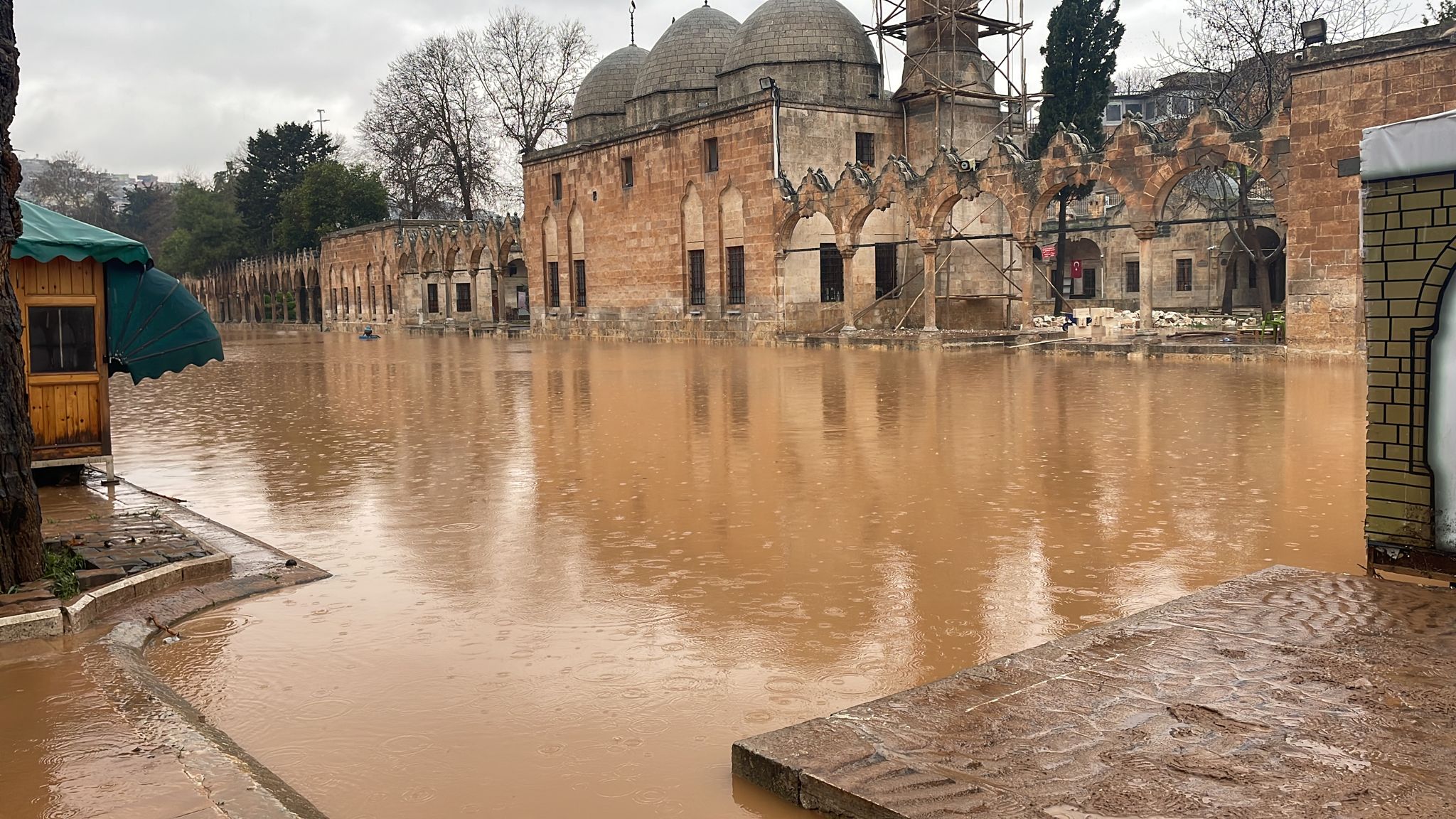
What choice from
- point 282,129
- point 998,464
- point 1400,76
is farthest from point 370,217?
point 998,464

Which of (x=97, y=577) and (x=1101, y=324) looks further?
(x=1101, y=324)

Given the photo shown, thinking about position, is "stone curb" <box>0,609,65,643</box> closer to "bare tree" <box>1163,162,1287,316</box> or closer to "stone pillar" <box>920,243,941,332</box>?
"stone pillar" <box>920,243,941,332</box>

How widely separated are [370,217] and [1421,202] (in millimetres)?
61162

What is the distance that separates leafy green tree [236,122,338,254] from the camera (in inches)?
2628

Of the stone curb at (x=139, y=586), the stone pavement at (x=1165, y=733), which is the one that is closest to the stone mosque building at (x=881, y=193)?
the stone pavement at (x=1165, y=733)

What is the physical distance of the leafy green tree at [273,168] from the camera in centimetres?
6675

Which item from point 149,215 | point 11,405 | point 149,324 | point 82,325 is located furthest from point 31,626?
point 149,215

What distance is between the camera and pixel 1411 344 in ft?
17.2

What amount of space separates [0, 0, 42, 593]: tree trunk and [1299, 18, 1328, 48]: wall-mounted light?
18630mm

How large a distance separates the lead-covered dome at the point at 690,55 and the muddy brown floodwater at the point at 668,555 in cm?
2366

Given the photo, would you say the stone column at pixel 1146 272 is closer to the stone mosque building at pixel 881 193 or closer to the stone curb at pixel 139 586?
the stone mosque building at pixel 881 193

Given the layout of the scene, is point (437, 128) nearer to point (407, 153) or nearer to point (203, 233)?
point (407, 153)

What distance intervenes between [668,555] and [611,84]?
36684 mm

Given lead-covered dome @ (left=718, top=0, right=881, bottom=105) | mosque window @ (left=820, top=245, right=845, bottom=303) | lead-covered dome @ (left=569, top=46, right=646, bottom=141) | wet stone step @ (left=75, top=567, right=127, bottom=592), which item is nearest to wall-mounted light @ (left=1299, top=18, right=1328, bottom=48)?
mosque window @ (left=820, top=245, right=845, bottom=303)
